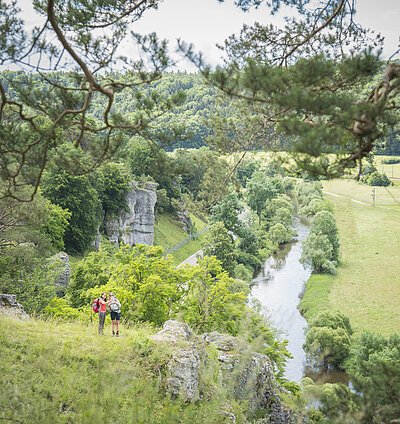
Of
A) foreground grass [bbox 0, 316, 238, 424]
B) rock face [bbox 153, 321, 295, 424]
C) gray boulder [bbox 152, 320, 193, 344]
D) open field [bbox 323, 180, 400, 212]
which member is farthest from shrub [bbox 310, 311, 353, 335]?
open field [bbox 323, 180, 400, 212]

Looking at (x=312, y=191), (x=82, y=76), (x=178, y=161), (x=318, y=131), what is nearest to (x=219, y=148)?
(x=178, y=161)

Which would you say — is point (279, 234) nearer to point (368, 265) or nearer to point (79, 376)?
point (368, 265)

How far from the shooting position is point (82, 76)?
8.69 meters

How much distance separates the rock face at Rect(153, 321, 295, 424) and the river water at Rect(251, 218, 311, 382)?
1510cm

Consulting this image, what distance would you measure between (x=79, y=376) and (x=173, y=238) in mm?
43203

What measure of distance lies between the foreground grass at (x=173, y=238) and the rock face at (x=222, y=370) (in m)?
34.6

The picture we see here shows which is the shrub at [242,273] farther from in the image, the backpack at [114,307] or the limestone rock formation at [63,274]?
the backpack at [114,307]

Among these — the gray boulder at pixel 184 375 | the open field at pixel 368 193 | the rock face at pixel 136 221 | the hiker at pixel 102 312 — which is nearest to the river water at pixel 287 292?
the rock face at pixel 136 221

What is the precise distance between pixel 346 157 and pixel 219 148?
4.69m

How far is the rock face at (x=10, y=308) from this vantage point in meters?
15.2

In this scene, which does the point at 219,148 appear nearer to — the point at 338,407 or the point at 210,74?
the point at 210,74

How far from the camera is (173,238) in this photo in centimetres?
5453

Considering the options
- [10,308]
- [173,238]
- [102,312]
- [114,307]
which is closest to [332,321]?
[114,307]

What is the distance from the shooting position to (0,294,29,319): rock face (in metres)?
15.2
